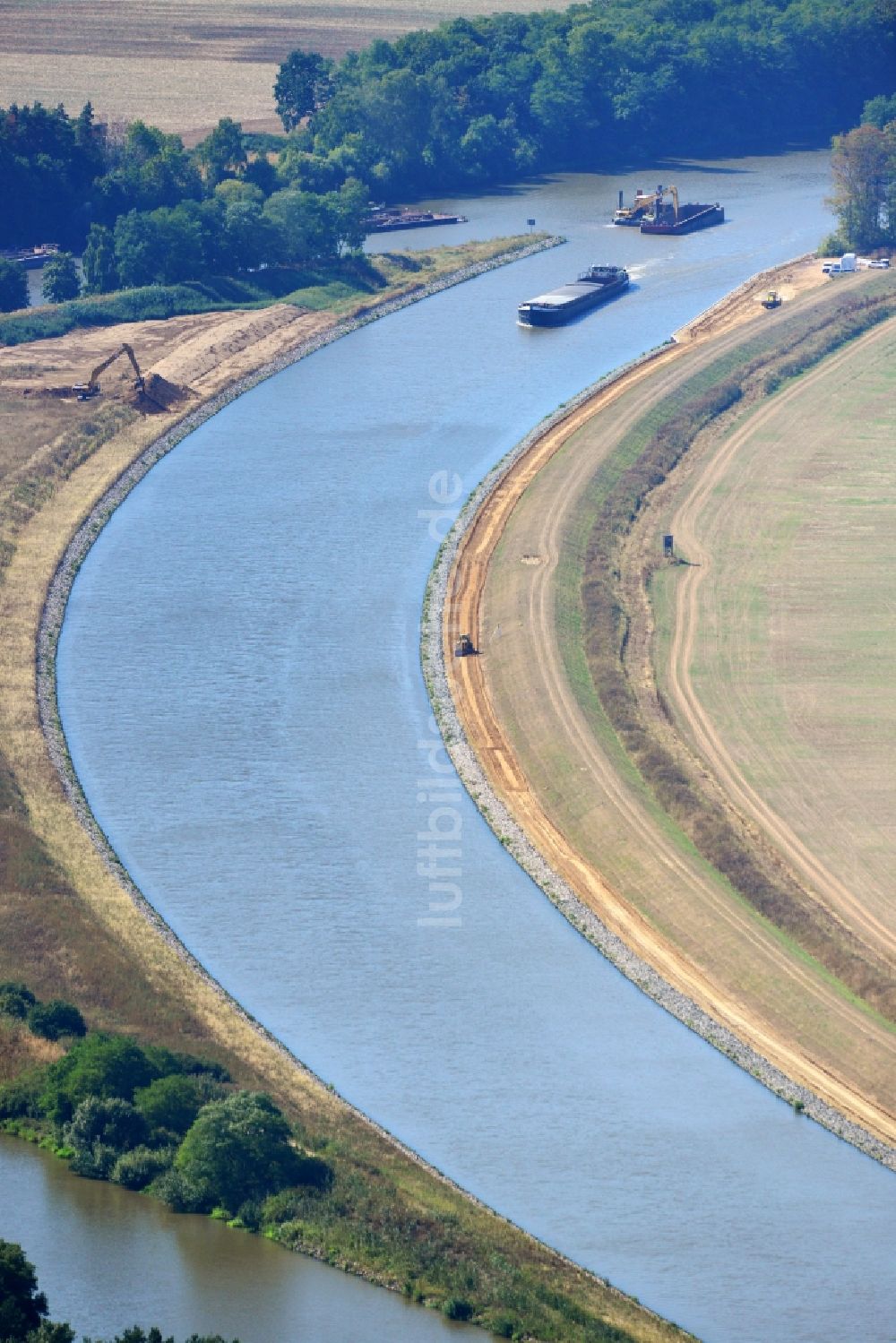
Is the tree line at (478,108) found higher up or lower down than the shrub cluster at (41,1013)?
higher up

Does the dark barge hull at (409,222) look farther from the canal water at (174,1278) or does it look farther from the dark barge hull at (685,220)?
the canal water at (174,1278)

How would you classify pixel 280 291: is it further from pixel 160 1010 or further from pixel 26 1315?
pixel 26 1315

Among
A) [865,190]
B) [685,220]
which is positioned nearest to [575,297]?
[865,190]

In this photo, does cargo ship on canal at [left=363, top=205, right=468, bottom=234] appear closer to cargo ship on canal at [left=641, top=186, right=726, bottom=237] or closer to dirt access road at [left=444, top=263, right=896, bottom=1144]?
cargo ship on canal at [left=641, top=186, right=726, bottom=237]

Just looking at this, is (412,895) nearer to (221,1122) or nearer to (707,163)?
(221,1122)

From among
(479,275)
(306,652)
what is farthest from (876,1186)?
(479,275)

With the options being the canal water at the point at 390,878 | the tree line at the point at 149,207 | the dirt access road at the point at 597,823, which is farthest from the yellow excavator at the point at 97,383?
the dirt access road at the point at 597,823

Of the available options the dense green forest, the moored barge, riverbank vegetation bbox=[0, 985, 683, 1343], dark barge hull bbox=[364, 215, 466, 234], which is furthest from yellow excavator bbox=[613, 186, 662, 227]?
riverbank vegetation bbox=[0, 985, 683, 1343]
